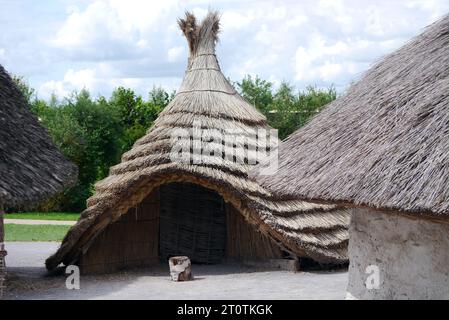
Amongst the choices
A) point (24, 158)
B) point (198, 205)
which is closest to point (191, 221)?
point (198, 205)

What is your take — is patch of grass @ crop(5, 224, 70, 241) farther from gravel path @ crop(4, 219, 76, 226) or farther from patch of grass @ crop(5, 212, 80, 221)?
patch of grass @ crop(5, 212, 80, 221)

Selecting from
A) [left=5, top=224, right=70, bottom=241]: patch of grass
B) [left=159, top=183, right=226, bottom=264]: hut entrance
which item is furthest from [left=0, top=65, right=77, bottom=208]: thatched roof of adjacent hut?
[left=5, top=224, right=70, bottom=241]: patch of grass

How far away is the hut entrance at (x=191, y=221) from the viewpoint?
1620 centimetres

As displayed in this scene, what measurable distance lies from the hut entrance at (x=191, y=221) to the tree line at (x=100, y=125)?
1074 centimetres

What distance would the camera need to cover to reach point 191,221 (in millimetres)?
16328

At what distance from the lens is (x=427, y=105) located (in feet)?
26.4

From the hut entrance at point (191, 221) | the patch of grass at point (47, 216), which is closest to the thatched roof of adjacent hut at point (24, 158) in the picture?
the hut entrance at point (191, 221)

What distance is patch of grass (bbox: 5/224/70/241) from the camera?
20.4m

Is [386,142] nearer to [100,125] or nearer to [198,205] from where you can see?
[198,205]

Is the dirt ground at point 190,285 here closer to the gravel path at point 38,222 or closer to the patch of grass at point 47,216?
the gravel path at point 38,222

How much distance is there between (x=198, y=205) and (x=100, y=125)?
1215 cm

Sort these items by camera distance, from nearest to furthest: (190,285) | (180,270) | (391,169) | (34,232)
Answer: (391,169) < (190,285) < (180,270) < (34,232)

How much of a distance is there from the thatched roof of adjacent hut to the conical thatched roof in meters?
3.69
